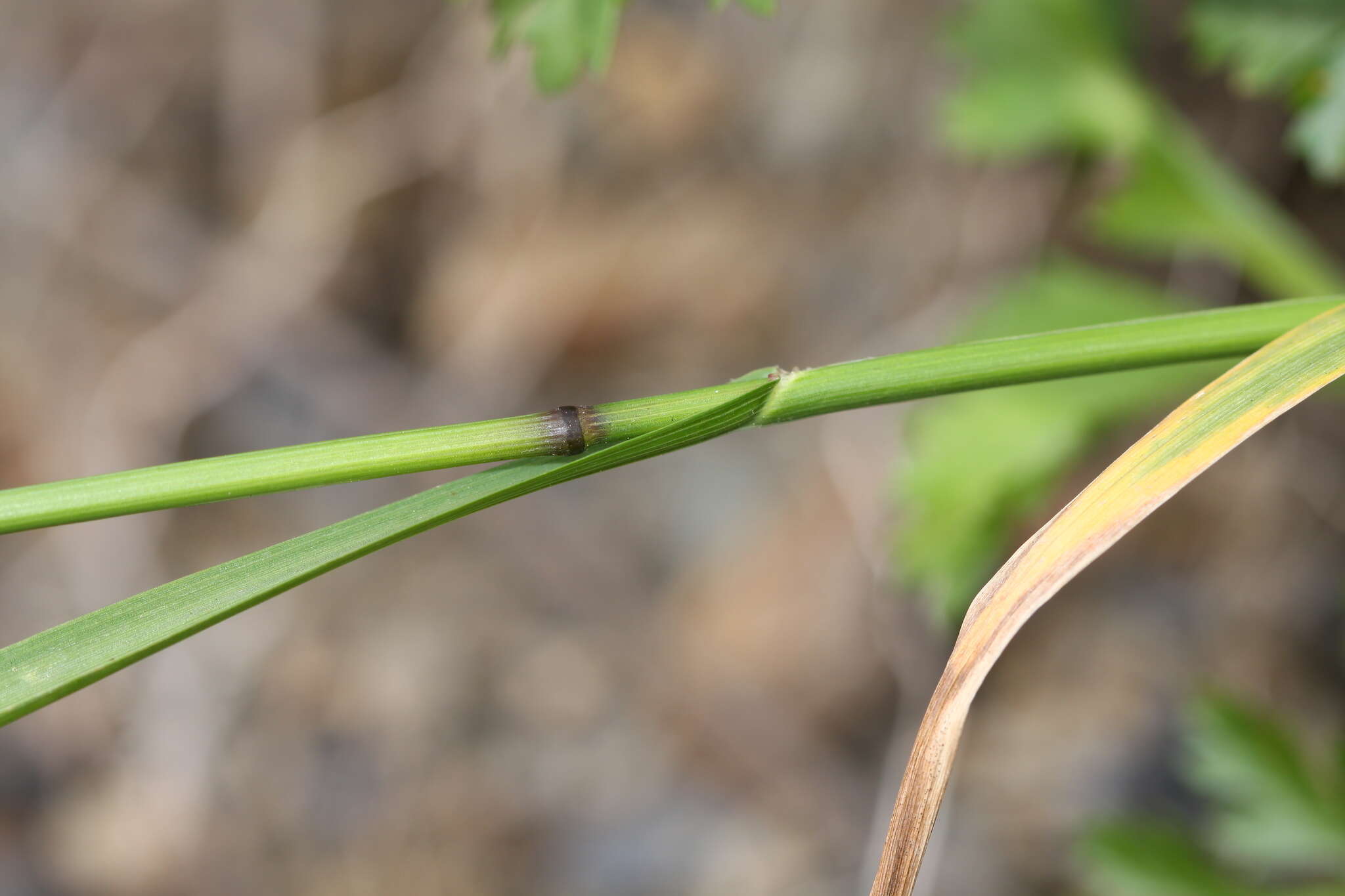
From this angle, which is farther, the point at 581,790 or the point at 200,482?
the point at 581,790

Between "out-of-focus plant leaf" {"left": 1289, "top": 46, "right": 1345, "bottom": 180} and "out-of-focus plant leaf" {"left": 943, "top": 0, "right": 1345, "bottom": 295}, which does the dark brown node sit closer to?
"out-of-focus plant leaf" {"left": 1289, "top": 46, "right": 1345, "bottom": 180}

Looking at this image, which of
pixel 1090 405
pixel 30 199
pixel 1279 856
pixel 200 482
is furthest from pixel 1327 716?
pixel 30 199

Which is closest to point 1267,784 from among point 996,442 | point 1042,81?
point 996,442

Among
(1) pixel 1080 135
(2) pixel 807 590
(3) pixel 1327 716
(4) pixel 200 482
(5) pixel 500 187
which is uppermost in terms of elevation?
(5) pixel 500 187

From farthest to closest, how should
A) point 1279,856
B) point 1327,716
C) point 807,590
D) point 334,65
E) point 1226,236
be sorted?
1. point 334,65
2. point 807,590
3. point 1327,716
4. point 1226,236
5. point 1279,856

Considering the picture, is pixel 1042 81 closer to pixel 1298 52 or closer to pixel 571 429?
pixel 1298 52

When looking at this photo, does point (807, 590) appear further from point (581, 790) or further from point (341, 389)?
point (341, 389)
